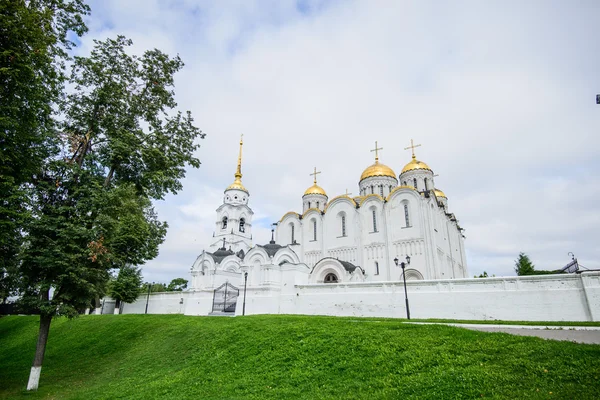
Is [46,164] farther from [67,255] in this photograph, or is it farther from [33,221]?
[67,255]

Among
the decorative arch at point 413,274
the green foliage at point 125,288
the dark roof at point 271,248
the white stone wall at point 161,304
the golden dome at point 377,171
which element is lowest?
the white stone wall at point 161,304

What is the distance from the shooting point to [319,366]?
791cm

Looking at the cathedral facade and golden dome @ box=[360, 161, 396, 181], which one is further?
golden dome @ box=[360, 161, 396, 181]

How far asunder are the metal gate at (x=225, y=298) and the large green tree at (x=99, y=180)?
6.54 metres

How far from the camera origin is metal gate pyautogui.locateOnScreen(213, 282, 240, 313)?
790 inches

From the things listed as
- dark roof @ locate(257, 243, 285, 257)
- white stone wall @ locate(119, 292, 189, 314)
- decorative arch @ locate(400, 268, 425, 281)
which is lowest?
white stone wall @ locate(119, 292, 189, 314)

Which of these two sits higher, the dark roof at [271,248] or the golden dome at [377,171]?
the golden dome at [377,171]

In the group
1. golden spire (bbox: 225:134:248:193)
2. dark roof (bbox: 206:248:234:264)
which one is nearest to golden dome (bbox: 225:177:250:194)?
golden spire (bbox: 225:134:248:193)

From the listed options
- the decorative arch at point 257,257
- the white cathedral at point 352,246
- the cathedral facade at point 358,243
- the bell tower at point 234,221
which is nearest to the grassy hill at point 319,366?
the white cathedral at point 352,246

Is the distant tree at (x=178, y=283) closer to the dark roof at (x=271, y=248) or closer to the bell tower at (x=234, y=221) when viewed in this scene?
the bell tower at (x=234, y=221)

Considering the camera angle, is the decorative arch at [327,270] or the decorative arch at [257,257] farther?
the decorative arch at [327,270]

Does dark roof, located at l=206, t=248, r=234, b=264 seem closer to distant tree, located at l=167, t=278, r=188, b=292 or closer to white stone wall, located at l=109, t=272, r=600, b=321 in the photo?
white stone wall, located at l=109, t=272, r=600, b=321

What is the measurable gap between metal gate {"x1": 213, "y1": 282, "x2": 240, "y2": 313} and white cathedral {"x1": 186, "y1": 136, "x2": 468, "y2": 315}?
0.82ft

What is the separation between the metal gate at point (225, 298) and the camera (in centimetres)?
2008
